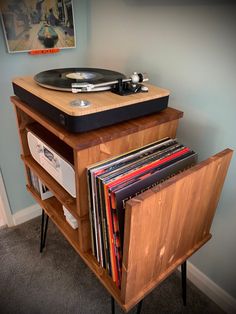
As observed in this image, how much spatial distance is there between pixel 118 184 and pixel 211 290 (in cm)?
83

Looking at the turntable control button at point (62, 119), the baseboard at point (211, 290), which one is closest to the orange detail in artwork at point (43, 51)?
the turntable control button at point (62, 119)

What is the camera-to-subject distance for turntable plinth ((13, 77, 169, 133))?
57cm

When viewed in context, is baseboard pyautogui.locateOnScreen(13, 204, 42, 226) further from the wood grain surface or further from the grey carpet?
the wood grain surface

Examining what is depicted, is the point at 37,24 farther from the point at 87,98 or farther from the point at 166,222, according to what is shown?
the point at 166,222

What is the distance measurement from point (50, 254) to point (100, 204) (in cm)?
85

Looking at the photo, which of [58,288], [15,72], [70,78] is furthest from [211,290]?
[15,72]

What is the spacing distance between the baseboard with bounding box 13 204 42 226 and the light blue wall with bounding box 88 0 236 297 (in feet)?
3.15

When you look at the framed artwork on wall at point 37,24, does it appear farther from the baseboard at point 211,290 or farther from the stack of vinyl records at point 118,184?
the baseboard at point 211,290

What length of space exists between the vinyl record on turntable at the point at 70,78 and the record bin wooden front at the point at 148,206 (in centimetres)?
10

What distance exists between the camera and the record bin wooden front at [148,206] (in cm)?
Answer: 51

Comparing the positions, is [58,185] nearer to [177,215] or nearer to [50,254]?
[177,215]

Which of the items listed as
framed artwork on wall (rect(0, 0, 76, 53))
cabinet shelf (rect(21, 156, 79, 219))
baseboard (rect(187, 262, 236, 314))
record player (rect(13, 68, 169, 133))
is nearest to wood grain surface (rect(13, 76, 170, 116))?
record player (rect(13, 68, 169, 133))

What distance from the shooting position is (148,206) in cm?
48

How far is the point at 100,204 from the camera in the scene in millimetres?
600
